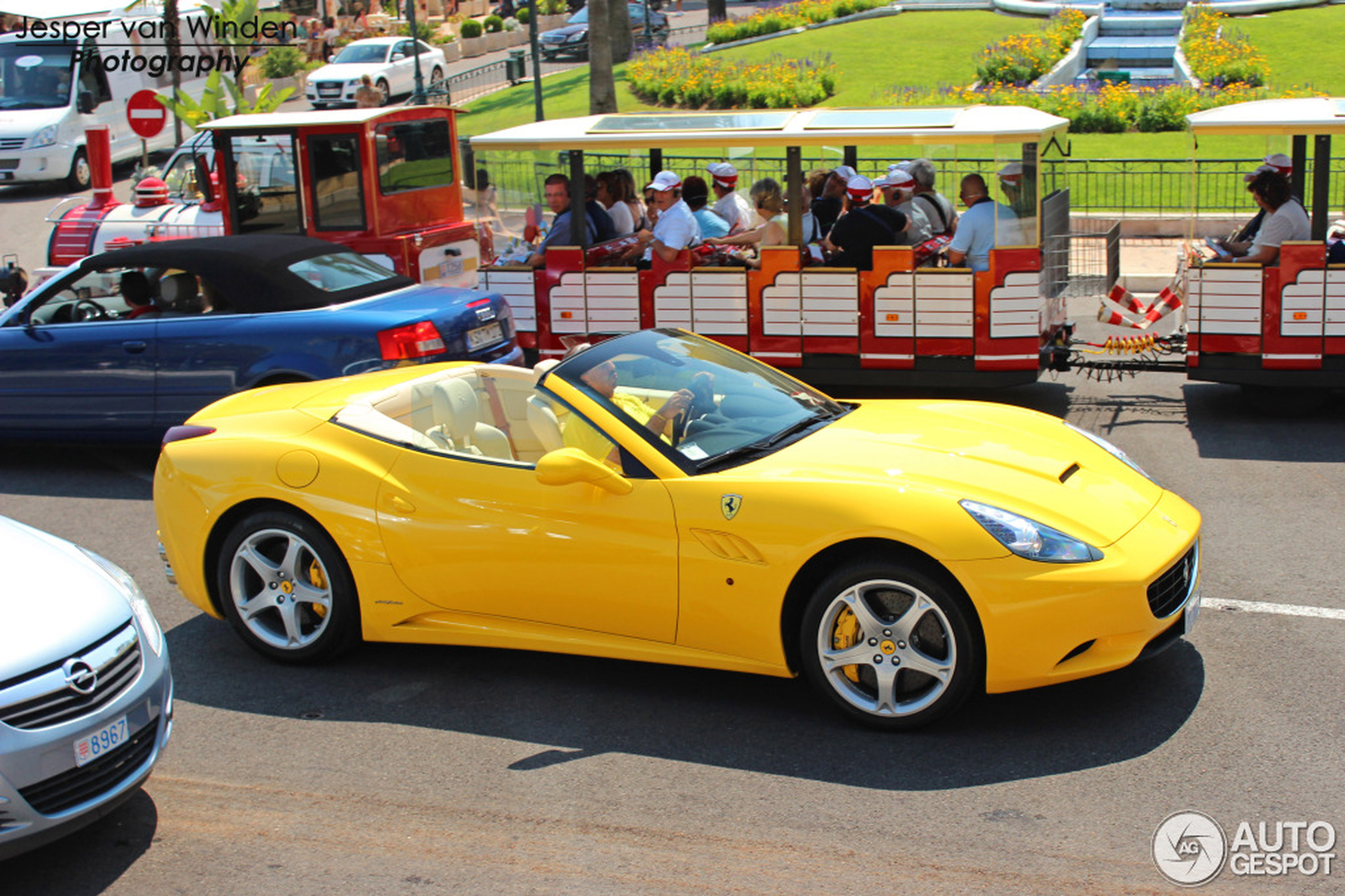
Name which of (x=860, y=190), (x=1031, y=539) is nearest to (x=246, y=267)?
(x=860, y=190)

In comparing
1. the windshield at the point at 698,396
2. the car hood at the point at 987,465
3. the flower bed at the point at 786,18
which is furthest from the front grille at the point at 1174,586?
the flower bed at the point at 786,18

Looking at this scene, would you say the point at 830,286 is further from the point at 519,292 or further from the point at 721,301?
the point at 519,292

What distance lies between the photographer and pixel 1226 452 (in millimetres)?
8898

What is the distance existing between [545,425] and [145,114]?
1409 centimetres

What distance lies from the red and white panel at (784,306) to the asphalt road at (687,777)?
4663 millimetres

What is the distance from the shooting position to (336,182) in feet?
40.1

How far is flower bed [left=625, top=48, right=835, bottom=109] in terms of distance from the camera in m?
28.0

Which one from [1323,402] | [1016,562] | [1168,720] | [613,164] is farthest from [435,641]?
[1323,402]

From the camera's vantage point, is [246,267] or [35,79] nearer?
[246,267]

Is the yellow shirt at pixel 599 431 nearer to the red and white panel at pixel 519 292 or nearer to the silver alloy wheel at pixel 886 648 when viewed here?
the silver alloy wheel at pixel 886 648

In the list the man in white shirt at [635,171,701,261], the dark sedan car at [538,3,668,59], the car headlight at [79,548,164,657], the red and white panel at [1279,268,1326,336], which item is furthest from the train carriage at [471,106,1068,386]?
the dark sedan car at [538,3,668,59]

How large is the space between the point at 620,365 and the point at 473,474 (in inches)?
30.6

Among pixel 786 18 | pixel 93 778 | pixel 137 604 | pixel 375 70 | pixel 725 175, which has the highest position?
pixel 786 18

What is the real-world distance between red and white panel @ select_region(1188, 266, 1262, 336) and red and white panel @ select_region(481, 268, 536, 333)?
519cm
